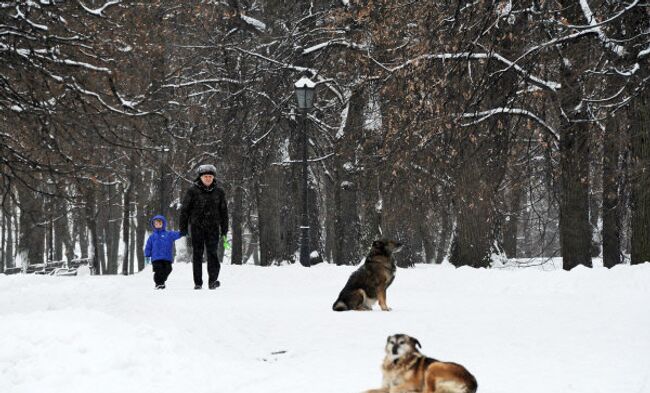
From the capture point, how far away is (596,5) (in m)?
14.5

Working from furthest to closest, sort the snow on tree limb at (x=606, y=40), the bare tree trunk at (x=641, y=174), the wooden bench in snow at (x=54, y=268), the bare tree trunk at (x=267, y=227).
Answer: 1. the wooden bench in snow at (x=54, y=268)
2. the bare tree trunk at (x=267, y=227)
3. the bare tree trunk at (x=641, y=174)
4. the snow on tree limb at (x=606, y=40)

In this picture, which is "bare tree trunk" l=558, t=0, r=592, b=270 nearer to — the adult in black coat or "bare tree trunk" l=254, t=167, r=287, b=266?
the adult in black coat

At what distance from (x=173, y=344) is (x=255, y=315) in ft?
10.0

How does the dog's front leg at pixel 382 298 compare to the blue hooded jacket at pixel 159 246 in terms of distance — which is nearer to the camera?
the dog's front leg at pixel 382 298

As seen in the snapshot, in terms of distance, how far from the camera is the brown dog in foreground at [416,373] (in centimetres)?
487

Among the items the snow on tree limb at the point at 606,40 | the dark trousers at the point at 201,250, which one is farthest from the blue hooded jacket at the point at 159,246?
the snow on tree limb at the point at 606,40

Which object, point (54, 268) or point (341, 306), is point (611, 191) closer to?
point (341, 306)

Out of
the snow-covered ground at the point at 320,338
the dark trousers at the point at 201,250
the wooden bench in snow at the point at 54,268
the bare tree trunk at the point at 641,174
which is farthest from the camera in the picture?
the wooden bench in snow at the point at 54,268

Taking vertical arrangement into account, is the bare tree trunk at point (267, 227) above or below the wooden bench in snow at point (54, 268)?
above

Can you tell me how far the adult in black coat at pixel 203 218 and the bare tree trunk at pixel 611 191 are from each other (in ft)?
24.6

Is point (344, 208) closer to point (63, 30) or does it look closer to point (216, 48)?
point (216, 48)

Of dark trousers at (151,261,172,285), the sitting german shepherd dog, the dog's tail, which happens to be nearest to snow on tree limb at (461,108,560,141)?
the sitting german shepherd dog

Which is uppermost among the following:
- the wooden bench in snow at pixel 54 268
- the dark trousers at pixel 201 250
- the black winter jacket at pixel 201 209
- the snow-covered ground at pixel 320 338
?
the black winter jacket at pixel 201 209

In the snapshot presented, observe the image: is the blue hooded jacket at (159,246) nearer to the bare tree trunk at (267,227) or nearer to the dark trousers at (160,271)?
the dark trousers at (160,271)
